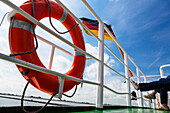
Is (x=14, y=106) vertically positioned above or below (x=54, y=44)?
below

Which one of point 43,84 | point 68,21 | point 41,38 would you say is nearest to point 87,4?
point 68,21

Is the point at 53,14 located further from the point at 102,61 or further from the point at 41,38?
the point at 102,61

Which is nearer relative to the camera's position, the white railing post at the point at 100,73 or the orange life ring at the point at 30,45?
the orange life ring at the point at 30,45

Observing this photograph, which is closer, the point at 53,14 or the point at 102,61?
the point at 53,14

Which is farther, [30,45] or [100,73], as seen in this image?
[100,73]

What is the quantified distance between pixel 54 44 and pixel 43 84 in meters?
0.63

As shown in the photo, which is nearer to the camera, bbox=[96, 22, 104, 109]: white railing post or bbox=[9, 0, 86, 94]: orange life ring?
bbox=[9, 0, 86, 94]: orange life ring

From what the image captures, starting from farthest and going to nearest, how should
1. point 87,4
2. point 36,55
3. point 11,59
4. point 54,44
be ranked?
point 54,44, point 87,4, point 36,55, point 11,59

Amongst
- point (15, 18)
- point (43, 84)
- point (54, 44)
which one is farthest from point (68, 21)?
point (43, 84)

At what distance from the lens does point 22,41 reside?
796 millimetres

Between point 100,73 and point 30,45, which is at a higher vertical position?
point 30,45

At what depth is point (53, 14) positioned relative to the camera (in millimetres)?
1146

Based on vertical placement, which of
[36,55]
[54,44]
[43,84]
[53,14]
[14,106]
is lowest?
[14,106]

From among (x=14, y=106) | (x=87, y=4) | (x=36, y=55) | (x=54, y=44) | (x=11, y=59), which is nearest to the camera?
(x=11, y=59)
